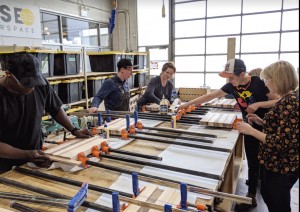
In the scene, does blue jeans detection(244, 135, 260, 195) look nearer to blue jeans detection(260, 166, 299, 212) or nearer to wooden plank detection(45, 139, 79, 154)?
blue jeans detection(260, 166, 299, 212)

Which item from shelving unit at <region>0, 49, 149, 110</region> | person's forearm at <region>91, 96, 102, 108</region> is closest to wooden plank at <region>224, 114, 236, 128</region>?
person's forearm at <region>91, 96, 102, 108</region>

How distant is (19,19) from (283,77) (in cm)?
534

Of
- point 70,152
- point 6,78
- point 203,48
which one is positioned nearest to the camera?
point 6,78

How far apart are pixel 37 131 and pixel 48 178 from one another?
1.59 feet

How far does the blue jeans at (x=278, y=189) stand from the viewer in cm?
171

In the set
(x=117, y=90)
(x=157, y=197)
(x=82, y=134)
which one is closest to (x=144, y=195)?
(x=157, y=197)

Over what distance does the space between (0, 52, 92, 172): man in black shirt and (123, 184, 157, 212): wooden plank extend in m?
0.72

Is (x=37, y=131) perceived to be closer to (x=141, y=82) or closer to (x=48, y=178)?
(x=48, y=178)

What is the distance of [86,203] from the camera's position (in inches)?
45.1

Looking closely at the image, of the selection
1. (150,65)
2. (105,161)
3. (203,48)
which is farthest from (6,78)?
(203,48)

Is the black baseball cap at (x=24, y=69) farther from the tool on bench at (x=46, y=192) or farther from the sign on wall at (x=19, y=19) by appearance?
the sign on wall at (x=19, y=19)

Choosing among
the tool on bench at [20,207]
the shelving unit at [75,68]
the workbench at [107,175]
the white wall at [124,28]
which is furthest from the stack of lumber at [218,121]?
the white wall at [124,28]

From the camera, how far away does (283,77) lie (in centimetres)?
159

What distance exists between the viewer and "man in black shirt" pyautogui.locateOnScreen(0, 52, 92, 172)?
1443mm
